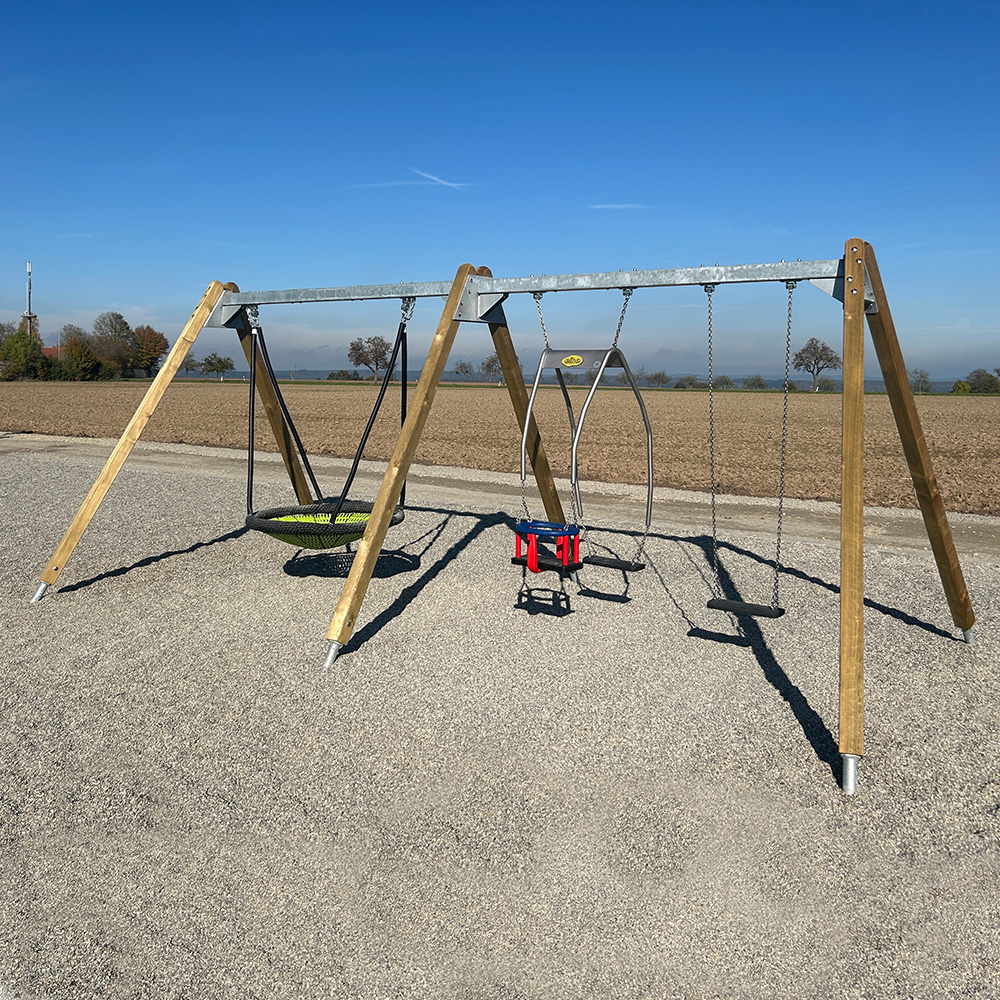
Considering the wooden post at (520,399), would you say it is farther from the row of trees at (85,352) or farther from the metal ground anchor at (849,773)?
the row of trees at (85,352)

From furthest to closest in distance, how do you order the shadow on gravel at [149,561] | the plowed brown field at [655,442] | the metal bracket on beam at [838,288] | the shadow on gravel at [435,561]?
the plowed brown field at [655,442]
the shadow on gravel at [149,561]
the shadow on gravel at [435,561]
the metal bracket on beam at [838,288]

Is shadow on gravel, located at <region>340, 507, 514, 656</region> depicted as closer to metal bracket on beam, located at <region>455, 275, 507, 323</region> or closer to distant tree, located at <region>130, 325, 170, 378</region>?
metal bracket on beam, located at <region>455, 275, 507, 323</region>

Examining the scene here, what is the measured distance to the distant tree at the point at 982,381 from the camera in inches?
3408

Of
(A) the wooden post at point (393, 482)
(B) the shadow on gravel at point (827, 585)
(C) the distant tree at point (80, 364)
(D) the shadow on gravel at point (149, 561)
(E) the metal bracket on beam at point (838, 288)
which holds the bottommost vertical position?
(B) the shadow on gravel at point (827, 585)

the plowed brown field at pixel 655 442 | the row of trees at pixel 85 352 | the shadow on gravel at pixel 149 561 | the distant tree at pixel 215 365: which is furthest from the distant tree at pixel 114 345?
the shadow on gravel at pixel 149 561

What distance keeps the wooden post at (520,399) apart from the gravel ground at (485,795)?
0.94 meters

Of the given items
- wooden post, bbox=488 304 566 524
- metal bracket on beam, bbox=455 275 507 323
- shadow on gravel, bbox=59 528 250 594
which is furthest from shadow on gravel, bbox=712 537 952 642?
shadow on gravel, bbox=59 528 250 594

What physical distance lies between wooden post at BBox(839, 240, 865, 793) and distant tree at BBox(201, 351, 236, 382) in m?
A: 127

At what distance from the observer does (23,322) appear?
326 feet

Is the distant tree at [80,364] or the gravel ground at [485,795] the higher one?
the distant tree at [80,364]

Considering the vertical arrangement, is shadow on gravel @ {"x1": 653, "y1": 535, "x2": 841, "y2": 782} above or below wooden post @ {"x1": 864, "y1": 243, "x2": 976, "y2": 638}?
below

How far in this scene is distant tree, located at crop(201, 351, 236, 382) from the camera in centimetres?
12450

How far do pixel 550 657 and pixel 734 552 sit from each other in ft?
13.0

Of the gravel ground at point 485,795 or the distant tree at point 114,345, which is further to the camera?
the distant tree at point 114,345
